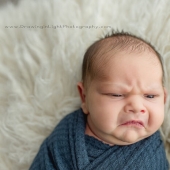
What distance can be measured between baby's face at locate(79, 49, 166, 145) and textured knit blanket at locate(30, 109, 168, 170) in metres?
0.04

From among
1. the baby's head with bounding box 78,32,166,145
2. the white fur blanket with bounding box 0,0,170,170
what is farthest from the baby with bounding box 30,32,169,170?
the white fur blanket with bounding box 0,0,170,170

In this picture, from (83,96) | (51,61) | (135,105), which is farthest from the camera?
(51,61)

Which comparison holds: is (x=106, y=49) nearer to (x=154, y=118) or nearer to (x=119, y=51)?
(x=119, y=51)

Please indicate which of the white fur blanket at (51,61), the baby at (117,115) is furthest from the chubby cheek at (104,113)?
the white fur blanket at (51,61)

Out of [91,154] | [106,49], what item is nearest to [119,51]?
[106,49]

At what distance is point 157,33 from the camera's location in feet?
3.33

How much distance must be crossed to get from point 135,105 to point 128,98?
3 cm

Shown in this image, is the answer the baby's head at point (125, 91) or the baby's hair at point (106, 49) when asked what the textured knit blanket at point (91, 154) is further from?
the baby's hair at point (106, 49)

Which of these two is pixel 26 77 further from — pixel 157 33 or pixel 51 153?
pixel 157 33

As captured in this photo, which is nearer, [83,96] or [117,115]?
[117,115]

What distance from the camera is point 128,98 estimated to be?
0.84 metres

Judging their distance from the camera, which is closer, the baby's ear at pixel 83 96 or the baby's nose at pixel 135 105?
the baby's nose at pixel 135 105

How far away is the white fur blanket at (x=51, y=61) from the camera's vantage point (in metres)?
1.04

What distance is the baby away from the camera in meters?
0.84
